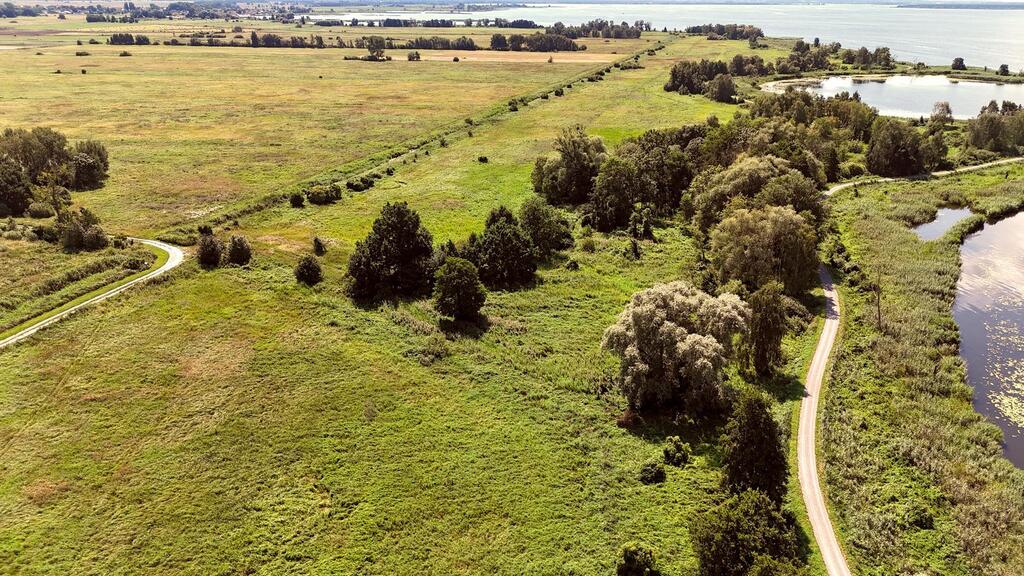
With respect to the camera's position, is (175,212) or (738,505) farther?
(175,212)

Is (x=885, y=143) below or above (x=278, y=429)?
above

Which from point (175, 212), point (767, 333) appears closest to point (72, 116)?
point (175, 212)

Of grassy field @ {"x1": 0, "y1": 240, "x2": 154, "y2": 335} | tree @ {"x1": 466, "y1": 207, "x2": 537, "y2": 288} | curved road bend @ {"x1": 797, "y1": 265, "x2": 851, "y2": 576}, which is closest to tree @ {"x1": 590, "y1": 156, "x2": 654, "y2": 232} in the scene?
tree @ {"x1": 466, "y1": 207, "x2": 537, "y2": 288}

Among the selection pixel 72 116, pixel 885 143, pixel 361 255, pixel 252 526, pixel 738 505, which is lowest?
pixel 252 526

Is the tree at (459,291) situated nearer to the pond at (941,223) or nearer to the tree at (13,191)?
the pond at (941,223)

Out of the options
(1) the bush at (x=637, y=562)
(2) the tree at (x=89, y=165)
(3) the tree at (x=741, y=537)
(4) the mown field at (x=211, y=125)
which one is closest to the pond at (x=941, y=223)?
(3) the tree at (x=741, y=537)

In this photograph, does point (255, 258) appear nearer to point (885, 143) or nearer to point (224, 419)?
point (224, 419)
